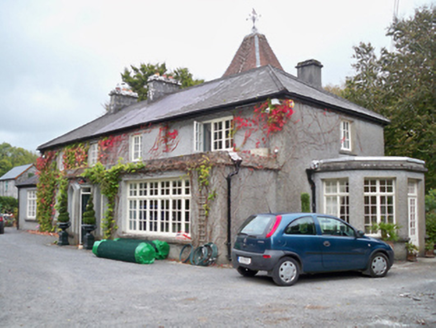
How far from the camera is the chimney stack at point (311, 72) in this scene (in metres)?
20.5

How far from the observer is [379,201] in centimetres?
1374

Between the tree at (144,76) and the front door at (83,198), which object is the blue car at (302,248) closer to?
the front door at (83,198)

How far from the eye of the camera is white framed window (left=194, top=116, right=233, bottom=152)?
51.7 feet

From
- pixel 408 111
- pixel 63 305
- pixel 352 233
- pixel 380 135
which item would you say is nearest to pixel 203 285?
pixel 63 305

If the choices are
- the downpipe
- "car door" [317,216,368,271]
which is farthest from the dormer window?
"car door" [317,216,368,271]

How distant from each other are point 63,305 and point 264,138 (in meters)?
9.09

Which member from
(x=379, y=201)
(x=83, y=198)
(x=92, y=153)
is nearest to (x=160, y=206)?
(x=83, y=198)

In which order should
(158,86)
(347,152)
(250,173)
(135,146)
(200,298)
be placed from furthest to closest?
(158,86)
(135,146)
(347,152)
(250,173)
(200,298)

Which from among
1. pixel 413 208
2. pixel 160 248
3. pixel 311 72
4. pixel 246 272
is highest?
pixel 311 72

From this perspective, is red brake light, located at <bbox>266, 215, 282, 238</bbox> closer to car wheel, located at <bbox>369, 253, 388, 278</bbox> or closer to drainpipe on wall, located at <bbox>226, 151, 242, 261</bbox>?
car wheel, located at <bbox>369, 253, 388, 278</bbox>

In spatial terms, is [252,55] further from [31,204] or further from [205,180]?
[205,180]

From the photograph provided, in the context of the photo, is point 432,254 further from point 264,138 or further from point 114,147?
point 114,147

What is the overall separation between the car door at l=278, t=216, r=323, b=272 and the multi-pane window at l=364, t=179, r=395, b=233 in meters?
4.85

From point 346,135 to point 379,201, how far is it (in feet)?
14.0
